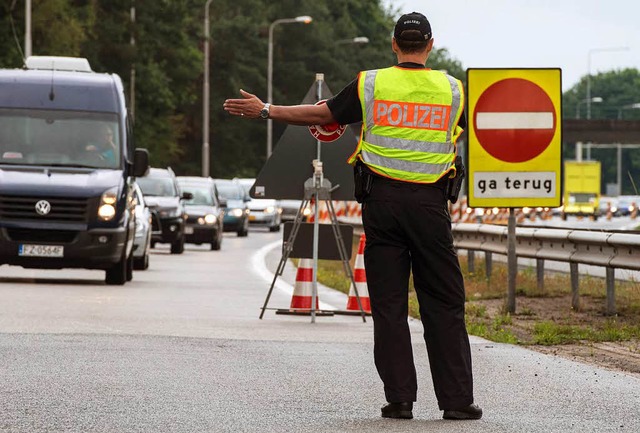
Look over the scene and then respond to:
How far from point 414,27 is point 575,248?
8979 mm

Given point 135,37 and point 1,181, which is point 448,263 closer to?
point 1,181

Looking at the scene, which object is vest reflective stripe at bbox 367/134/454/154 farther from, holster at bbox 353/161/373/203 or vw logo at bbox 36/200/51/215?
vw logo at bbox 36/200/51/215

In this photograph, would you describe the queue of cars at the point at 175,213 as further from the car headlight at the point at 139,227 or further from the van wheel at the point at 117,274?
the van wheel at the point at 117,274

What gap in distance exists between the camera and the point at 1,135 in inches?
854

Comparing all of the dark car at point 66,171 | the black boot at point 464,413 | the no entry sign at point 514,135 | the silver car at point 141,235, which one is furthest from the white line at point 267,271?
the black boot at point 464,413

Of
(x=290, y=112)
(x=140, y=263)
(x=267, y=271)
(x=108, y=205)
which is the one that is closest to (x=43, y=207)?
(x=108, y=205)

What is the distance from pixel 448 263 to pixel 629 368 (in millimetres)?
3183

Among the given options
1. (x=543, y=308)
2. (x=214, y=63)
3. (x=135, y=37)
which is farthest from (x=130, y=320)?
(x=214, y=63)

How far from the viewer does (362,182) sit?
8227 mm

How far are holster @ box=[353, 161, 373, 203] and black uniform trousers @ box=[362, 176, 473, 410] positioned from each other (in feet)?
0.10

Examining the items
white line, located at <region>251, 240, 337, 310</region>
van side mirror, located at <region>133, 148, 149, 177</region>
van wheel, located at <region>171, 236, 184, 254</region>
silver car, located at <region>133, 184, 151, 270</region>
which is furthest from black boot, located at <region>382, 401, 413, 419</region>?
van wheel, located at <region>171, 236, 184, 254</region>

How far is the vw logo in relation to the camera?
68.7 ft

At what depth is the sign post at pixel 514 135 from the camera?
1569 cm

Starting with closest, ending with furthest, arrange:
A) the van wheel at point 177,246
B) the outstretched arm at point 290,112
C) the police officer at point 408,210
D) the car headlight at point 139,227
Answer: the police officer at point 408,210 → the outstretched arm at point 290,112 → the car headlight at point 139,227 → the van wheel at point 177,246
